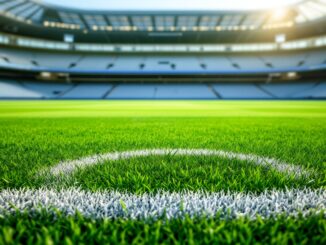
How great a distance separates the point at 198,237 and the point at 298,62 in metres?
46.6

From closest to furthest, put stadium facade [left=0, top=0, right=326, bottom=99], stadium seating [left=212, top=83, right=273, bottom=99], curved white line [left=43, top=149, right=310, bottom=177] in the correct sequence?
1. curved white line [left=43, top=149, right=310, bottom=177]
2. stadium facade [left=0, top=0, right=326, bottom=99]
3. stadium seating [left=212, top=83, right=273, bottom=99]

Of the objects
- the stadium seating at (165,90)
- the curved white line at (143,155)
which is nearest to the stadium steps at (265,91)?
the stadium seating at (165,90)

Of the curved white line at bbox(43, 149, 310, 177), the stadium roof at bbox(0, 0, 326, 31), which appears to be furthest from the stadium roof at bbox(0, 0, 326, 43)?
the curved white line at bbox(43, 149, 310, 177)

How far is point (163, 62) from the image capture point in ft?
146

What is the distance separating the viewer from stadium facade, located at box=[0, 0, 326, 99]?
35.5 meters

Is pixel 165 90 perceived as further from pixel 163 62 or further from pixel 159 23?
pixel 159 23

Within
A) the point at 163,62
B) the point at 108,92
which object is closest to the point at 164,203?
the point at 108,92

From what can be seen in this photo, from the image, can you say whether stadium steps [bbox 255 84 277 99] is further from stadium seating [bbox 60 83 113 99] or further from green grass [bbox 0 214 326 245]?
green grass [bbox 0 214 326 245]

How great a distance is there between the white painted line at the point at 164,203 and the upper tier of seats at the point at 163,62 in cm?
3999

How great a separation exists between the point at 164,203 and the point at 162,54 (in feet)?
153

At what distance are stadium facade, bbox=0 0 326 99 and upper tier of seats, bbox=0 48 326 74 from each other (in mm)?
157

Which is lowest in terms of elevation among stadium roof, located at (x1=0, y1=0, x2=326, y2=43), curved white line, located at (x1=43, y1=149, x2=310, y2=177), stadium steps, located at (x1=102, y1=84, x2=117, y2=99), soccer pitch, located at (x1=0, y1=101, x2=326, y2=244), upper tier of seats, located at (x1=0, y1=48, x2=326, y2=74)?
curved white line, located at (x1=43, y1=149, x2=310, y2=177)

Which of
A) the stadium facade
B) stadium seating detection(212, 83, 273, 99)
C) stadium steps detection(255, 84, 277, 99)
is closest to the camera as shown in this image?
the stadium facade

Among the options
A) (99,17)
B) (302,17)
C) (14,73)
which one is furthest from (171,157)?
(14,73)
